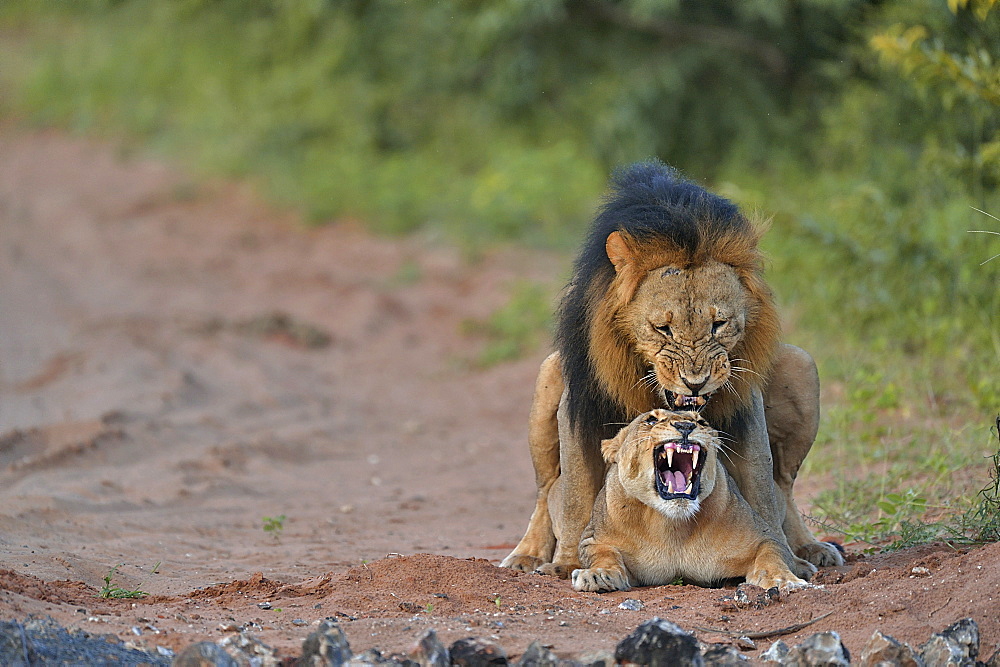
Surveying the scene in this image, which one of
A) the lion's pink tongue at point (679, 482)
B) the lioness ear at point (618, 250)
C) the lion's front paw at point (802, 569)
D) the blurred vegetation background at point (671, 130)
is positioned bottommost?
the lion's front paw at point (802, 569)

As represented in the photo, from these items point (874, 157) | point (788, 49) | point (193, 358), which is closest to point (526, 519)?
point (193, 358)

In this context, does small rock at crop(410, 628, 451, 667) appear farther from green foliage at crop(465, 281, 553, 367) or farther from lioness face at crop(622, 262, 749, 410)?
green foliage at crop(465, 281, 553, 367)

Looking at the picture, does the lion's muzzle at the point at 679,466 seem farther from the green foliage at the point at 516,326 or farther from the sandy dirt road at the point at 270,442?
the green foliage at the point at 516,326

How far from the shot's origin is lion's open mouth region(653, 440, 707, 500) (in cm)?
434

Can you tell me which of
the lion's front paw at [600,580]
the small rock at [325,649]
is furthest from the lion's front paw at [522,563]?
the small rock at [325,649]

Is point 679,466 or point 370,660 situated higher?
point 679,466

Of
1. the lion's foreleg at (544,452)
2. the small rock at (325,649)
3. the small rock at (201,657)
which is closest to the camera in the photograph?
the small rock at (201,657)

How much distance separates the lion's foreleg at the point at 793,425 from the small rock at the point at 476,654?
2037 millimetres

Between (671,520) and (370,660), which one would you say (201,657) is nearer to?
(370,660)

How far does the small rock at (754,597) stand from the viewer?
4.20m

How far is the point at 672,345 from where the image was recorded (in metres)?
4.43

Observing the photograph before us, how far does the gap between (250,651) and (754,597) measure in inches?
72.5

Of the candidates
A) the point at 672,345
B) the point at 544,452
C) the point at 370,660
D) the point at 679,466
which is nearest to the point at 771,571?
the point at 679,466

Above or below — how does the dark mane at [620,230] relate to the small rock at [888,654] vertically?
above
